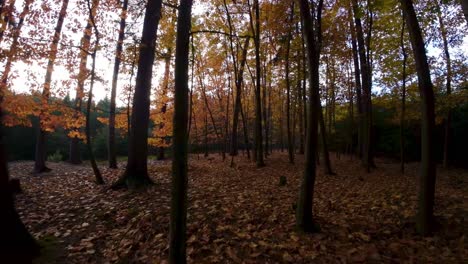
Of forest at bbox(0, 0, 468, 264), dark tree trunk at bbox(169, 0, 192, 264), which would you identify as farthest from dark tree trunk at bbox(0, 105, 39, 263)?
dark tree trunk at bbox(169, 0, 192, 264)

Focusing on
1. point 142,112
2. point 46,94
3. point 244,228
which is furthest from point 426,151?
point 46,94

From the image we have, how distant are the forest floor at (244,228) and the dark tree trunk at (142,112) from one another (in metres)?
0.62

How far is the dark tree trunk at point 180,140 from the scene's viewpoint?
102 inches

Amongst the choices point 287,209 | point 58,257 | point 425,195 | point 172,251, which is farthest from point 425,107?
point 58,257

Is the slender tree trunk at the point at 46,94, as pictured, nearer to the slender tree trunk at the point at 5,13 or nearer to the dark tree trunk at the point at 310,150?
the slender tree trunk at the point at 5,13

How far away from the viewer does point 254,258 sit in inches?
125

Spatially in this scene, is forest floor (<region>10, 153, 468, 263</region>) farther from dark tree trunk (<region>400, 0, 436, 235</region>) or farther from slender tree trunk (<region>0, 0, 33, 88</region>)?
slender tree trunk (<region>0, 0, 33, 88</region>)

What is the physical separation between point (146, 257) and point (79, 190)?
528 centimetres

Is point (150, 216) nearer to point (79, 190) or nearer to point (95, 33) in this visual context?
point (79, 190)

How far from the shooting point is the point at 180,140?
8.50 ft

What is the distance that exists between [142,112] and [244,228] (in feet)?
16.5

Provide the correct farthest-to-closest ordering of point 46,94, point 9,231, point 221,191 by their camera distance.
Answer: point 46,94 → point 221,191 → point 9,231

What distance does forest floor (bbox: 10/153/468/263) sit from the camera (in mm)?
3252

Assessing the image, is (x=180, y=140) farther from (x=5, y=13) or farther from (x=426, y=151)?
(x=5, y=13)
